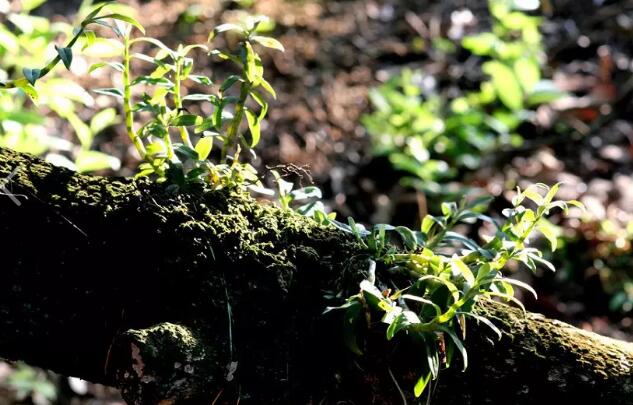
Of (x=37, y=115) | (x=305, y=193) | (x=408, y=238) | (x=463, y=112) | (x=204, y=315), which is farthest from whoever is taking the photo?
(x=463, y=112)

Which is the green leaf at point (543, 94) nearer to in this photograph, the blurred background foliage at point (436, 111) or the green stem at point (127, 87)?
the blurred background foliage at point (436, 111)

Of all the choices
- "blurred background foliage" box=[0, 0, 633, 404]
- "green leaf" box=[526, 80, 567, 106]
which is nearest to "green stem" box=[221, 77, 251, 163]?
"blurred background foliage" box=[0, 0, 633, 404]

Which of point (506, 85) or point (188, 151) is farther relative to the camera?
point (506, 85)

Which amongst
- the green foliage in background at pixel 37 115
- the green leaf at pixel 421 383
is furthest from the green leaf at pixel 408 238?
the green foliage in background at pixel 37 115

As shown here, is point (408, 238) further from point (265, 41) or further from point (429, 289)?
point (265, 41)

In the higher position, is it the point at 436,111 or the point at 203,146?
the point at 203,146

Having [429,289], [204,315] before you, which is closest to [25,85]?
[204,315]

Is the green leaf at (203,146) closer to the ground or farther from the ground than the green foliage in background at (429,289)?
farther from the ground
